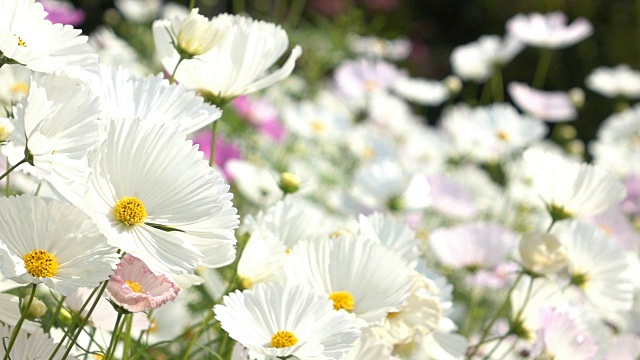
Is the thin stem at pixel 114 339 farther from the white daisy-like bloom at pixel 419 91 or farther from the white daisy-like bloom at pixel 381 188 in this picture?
the white daisy-like bloom at pixel 419 91

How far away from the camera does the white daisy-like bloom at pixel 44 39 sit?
51cm

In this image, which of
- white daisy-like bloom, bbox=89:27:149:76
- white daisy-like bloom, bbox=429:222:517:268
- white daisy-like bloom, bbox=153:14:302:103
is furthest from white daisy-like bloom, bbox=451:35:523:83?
white daisy-like bloom, bbox=153:14:302:103

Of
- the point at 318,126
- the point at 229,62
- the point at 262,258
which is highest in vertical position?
the point at 229,62

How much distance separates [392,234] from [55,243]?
27 centimetres

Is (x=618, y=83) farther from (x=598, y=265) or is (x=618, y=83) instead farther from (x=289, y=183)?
(x=289, y=183)

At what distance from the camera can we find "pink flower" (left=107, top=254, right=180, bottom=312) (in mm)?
495

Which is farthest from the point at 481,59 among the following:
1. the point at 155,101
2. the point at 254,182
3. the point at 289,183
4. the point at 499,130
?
the point at 155,101

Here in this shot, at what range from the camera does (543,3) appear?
4.19 m

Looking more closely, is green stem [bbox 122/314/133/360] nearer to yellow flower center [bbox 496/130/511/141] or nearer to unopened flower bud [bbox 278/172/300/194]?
unopened flower bud [bbox 278/172/300/194]

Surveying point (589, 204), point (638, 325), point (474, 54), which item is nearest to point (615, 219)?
point (638, 325)

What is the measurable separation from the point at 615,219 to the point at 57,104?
938 mm

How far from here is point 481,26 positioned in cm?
453

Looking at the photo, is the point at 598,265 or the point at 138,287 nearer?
the point at 138,287

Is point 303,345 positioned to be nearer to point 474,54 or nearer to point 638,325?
point 638,325
